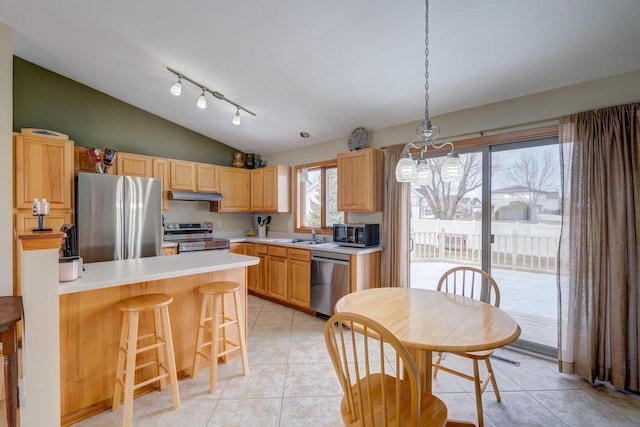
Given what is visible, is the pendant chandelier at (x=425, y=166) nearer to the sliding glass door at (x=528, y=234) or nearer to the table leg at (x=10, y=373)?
the sliding glass door at (x=528, y=234)

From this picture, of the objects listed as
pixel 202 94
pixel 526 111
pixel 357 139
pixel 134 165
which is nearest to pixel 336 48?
pixel 357 139

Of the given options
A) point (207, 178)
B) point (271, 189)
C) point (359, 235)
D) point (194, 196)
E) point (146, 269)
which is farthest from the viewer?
point (271, 189)

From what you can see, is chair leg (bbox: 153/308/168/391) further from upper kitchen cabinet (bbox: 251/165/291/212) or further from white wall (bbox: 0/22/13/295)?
upper kitchen cabinet (bbox: 251/165/291/212)

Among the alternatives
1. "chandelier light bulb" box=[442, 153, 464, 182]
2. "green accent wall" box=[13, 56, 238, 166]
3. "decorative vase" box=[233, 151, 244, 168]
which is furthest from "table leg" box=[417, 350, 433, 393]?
"green accent wall" box=[13, 56, 238, 166]

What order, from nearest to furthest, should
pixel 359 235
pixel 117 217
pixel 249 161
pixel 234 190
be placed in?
pixel 117 217 → pixel 359 235 → pixel 234 190 → pixel 249 161

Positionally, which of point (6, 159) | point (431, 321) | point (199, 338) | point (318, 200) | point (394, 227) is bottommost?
point (199, 338)

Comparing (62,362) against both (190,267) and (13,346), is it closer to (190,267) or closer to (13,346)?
(13,346)

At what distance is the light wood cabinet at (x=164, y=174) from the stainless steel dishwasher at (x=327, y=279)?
2390 mm

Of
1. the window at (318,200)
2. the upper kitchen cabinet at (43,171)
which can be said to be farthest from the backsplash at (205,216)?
the upper kitchen cabinet at (43,171)

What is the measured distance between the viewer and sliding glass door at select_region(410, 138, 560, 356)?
2.70m

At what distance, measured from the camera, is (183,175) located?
445 centimetres

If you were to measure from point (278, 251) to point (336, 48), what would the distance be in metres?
2.77

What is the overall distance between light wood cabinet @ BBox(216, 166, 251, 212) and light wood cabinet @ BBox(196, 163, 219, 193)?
10 centimetres

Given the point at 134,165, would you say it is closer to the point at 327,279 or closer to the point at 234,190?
the point at 234,190
